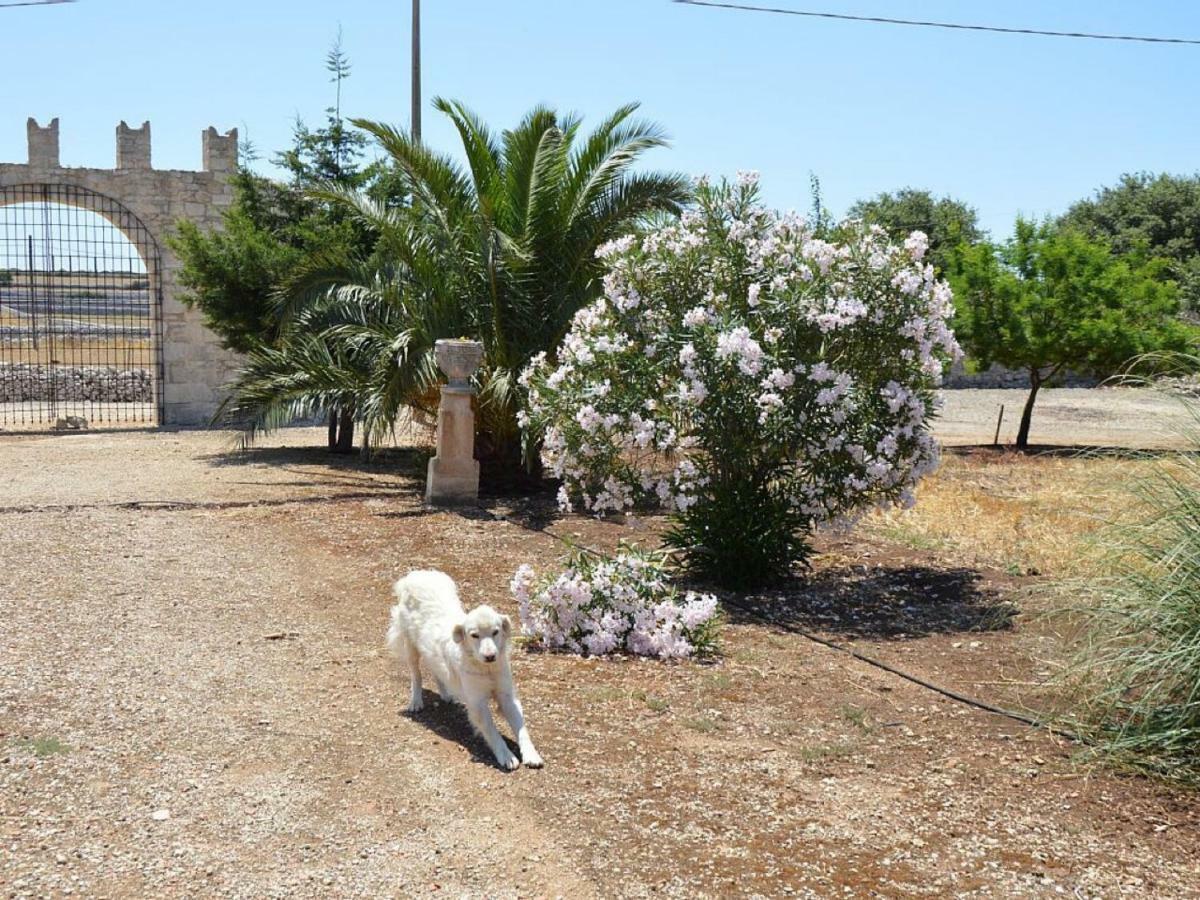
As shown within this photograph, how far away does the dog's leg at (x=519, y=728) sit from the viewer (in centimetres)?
502

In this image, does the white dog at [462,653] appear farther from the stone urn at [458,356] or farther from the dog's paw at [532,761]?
the stone urn at [458,356]

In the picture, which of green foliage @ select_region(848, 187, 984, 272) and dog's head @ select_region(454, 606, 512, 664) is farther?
green foliage @ select_region(848, 187, 984, 272)

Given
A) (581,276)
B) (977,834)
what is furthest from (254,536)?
(977,834)

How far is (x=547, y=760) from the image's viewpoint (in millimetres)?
5121

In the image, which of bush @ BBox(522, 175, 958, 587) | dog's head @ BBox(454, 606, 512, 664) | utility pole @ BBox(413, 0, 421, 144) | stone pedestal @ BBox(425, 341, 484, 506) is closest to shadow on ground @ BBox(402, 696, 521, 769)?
dog's head @ BBox(454, 606, 512, 664)

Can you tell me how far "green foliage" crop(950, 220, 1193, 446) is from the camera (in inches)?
752

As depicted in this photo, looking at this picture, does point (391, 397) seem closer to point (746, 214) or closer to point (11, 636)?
point (746, 214)

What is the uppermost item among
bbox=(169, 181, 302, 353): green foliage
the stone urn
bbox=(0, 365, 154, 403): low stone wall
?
bbox=(169, 181, 302, 353): green foliage

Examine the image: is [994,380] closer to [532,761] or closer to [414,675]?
[414,675]

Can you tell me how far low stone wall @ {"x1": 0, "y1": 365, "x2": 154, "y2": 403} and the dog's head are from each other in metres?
21.3

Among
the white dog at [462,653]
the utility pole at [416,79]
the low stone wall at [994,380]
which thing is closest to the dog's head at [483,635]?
the white dog at [462,653]

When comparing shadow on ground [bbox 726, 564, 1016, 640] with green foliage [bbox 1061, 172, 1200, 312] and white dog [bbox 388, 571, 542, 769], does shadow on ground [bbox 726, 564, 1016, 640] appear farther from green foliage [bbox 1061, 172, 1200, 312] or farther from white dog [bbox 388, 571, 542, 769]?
green foliage [bbox 1061, 172, 1200, 312]

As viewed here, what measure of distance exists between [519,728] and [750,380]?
3681 mm

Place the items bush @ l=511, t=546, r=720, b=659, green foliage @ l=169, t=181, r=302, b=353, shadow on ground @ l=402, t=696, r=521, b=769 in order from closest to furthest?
1. shadow on ground @ l=402, t=696, r=521, b=769
2. bush @ l=511, t=546, r=720, b=659
3. green foliage @ l=169, t=181, r=302, b=353
